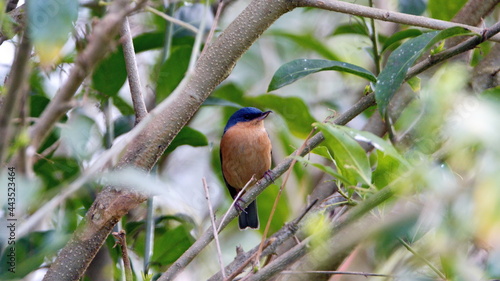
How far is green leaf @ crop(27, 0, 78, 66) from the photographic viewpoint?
4.81ft

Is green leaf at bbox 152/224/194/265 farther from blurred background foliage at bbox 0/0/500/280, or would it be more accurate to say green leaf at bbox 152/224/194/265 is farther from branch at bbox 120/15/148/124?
branch at bbox 120/15/148/124

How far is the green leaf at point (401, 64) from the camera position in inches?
89.4

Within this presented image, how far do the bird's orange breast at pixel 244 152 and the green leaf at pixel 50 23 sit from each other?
370 centimetres

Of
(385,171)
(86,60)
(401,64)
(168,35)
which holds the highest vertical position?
(168,35)

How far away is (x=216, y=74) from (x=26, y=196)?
1287 mm

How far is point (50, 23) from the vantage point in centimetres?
154

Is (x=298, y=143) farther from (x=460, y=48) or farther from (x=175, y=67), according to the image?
(x=460, y=48)

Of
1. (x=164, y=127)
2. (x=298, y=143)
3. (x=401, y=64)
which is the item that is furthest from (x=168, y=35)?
(x=401, y=64)

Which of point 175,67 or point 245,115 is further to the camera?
point 245,115

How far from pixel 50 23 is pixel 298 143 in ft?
10.8

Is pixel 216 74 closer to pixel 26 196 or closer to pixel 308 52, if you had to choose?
pixel 26 196

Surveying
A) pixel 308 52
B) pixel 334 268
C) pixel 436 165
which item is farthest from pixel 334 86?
pixel 436 165

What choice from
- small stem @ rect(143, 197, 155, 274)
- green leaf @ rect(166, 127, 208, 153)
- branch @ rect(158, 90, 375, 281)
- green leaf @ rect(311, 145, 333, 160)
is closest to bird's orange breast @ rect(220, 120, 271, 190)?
green leaf @ rect(166, 127, 208, 153)

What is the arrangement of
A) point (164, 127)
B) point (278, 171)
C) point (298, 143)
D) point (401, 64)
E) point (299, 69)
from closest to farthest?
point (401, 64), point (278, 171), point (164, 127), point (299, 69), point (298, 143)
